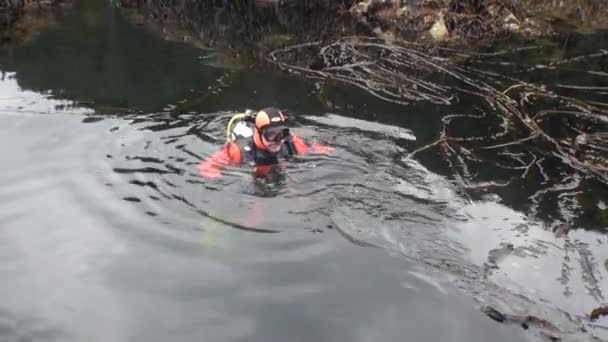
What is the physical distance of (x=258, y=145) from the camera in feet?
24.6

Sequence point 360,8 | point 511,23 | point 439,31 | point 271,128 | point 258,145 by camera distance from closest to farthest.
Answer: point 271,128 → point 258,145 → point 439,31 → point 511,23 → point 360,8

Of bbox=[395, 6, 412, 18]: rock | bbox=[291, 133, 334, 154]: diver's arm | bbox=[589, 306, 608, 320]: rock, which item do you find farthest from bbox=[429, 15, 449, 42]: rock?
bbox=[589, 306, 608, 320]: rock

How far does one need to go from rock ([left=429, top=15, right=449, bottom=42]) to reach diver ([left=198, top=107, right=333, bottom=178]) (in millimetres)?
10108

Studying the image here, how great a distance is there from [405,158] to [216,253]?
3415 millimetres

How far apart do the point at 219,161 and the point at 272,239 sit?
68.0 inches

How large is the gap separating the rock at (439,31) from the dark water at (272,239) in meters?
7.46

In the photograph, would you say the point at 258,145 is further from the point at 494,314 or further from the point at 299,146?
the point at 494,314

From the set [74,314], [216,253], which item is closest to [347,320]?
[216,253]

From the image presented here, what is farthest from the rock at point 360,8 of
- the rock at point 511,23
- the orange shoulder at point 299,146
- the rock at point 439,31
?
the orange shoulder at point 299,146

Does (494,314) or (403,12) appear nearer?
(494,314)

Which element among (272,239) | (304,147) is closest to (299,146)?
(304,147)

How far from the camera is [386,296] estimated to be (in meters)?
5.64

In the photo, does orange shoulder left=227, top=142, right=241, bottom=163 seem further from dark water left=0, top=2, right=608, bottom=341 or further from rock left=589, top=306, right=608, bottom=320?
rock left=589, top=306, right=608, bottom=320

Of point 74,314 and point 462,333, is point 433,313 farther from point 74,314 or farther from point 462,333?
point 74,314
